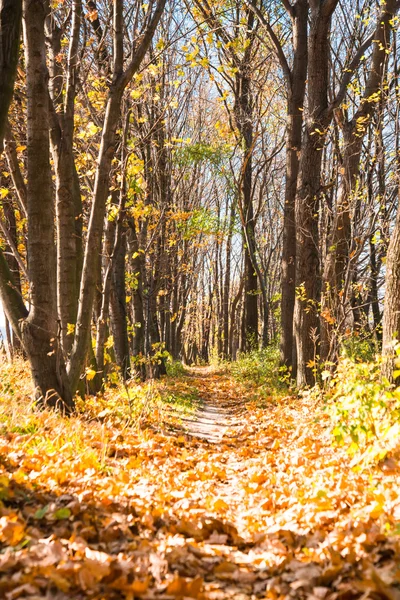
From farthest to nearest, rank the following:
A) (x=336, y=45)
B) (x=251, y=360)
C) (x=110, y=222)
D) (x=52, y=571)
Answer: (x=251, y=360) < (x=336, y=45) < (x=110, y=222) < (x=52, y=571)

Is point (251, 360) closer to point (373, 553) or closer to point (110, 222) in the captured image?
point (110, 222)

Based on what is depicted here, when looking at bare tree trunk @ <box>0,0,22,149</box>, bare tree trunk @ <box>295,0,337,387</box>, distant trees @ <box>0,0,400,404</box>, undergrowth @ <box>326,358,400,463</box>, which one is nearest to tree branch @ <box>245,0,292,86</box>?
distant trees @ <box>0,0,400,404</box>

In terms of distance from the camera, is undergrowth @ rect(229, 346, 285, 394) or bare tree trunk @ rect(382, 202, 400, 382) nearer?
bare tree trunk @ rect(382, 202, 400, 382)

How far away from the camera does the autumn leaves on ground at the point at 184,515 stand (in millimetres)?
2510

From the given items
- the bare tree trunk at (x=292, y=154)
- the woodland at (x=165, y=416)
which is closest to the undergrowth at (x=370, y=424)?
the woodland at (x=165, y=416)

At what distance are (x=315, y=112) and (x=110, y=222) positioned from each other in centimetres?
445

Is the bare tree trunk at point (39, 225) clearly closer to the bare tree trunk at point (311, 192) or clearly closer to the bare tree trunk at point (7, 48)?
the bare tree trunk at point (7, 48)

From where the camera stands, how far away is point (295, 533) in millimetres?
3297

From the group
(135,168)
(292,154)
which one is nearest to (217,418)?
(135,168)

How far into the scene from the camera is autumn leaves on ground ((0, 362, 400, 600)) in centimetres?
251

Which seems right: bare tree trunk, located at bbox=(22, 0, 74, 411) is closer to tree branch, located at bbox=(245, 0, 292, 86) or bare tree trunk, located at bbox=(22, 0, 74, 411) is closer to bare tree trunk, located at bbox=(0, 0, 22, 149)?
bare tree trunk, located at bbox=(0, 0, 22, 149)

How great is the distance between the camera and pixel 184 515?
371 centimetres

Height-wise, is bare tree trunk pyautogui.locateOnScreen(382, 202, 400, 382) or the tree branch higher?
the tree branch

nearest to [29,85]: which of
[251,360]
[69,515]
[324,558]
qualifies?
[69,515]
